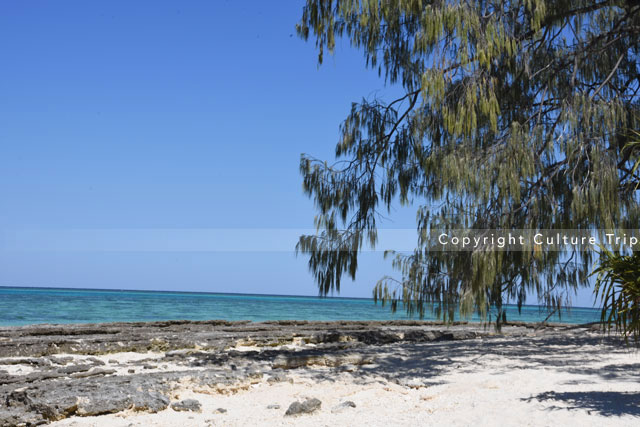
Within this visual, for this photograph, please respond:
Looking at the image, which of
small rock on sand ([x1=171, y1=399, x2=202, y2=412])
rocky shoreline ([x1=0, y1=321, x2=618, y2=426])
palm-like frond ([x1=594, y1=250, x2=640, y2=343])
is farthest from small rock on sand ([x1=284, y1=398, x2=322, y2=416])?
palm-like frond ([x1=594, y1=250, x2=640, y2=343])

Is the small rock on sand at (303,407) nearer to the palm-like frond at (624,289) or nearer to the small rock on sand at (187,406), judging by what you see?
the small rock on sand at (187,406)

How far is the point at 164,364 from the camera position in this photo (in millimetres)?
7418

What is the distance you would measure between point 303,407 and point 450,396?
150 cm

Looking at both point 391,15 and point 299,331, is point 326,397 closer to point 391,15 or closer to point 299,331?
point 391,15

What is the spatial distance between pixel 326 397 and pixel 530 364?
3.19 m

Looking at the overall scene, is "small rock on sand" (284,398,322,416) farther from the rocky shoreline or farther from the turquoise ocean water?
the turquoise ocean water

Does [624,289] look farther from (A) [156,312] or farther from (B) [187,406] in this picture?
(A) [156,312]

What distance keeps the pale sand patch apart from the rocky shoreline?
121mm

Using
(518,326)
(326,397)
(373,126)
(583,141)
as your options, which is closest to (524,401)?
(326,397)

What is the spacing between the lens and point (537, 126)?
21.9 feet

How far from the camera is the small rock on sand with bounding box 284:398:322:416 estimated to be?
183 inches

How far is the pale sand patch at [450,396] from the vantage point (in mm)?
4340

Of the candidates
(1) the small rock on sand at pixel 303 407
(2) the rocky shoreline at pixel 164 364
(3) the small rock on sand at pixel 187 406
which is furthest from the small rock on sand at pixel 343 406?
(3) the small rock on sand at pixel 187 406

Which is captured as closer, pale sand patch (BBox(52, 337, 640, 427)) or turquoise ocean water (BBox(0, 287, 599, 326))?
pale sand patch (BBox(52, 337, 640, 427))
